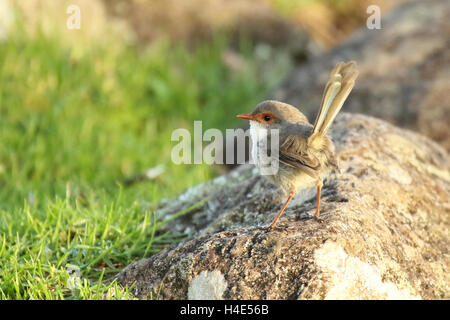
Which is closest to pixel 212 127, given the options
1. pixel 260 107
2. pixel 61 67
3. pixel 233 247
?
pixel 61 67

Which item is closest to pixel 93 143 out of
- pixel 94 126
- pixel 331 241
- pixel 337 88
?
pixel 94 126

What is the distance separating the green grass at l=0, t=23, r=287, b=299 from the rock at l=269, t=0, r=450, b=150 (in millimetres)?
1249

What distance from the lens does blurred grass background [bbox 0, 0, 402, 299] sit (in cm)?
355

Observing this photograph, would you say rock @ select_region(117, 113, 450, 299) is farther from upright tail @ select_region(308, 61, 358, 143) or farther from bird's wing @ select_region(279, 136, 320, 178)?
upright tail @ select_region(308, 61, 358, 143)

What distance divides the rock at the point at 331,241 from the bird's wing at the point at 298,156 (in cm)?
28

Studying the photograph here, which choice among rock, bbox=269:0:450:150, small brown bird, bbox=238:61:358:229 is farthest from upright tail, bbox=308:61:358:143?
rock, bbox=269:0:450:150

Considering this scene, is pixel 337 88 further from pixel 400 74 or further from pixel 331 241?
pixel 400 74

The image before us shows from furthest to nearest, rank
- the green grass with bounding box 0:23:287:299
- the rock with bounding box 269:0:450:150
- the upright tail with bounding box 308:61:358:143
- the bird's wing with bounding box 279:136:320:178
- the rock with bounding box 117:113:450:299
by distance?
the rock with bounding box 269:0:450:150 → the green grass with bounding box 0:23:287:299 → the bird's wing with bounding box 279:136:320:178 → the upright tail with bounding box 308:61:358:143 → the rock with bounding box 117:113:450:299

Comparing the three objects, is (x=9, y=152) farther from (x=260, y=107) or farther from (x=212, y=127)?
(x=260, y=107)

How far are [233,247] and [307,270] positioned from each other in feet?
1.42

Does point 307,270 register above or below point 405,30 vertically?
below

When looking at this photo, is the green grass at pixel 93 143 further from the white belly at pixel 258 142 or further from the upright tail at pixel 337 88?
the upright tail at pixel 337 88

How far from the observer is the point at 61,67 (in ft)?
22.7

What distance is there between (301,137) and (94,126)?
13.0 feet
